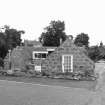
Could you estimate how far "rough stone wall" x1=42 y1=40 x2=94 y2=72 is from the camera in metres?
21.9

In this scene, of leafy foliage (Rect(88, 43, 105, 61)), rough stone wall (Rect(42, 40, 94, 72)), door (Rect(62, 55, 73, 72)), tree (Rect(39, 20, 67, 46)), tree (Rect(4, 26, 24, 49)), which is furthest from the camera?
tree (Rect(39, 20, 67, 46))

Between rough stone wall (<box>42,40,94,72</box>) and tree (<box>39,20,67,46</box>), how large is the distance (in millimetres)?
53235

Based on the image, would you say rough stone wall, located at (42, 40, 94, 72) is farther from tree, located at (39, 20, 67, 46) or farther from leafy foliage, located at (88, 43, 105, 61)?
tree, located at (39, 20, 67, 46)

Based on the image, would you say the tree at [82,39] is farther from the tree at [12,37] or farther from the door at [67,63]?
the door at [67,63]

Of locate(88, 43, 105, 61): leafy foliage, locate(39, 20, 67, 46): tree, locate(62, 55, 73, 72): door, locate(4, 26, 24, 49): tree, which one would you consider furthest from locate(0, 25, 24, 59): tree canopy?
locate(62, 55, 73, 72): door

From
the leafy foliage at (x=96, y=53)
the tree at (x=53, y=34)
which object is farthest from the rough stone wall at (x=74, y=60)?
the tree at (x=53, y=34)

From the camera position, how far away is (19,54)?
39.5m

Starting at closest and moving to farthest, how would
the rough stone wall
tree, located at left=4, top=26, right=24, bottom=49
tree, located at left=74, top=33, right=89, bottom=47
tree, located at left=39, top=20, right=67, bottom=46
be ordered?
1. the rough stone wall
2. tree, located at left=4, top=26, right=24, bottom=49
3. tree, located at left=39, top=20, right=67, bottom=46
4. tree, located at left=74, top=33, right=89, bottom=47

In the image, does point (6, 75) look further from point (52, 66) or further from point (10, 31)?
point (10, 31)

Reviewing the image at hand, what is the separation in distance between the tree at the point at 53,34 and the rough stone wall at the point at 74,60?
53235mm

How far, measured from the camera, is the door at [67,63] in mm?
22203

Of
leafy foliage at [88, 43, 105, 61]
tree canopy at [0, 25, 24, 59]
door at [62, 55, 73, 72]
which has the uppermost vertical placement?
tree canopy at [0, 25, 24, 59]

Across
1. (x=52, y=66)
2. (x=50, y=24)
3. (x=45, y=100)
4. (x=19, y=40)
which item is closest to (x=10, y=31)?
A: (x=19, y=40)

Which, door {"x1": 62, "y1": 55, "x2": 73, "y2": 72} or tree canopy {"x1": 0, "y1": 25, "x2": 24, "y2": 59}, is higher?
tree canopy {"x1": 0, "y1": 25, "x2": 24, "y2": 59}
